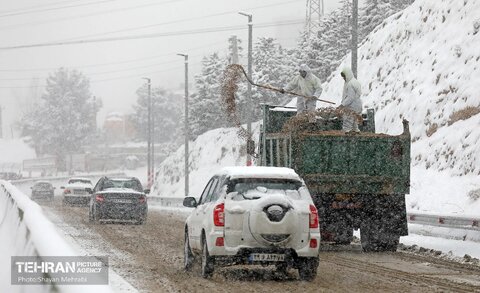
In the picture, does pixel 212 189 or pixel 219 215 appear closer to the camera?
pixel 219 215

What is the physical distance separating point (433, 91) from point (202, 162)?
36866 millimetres

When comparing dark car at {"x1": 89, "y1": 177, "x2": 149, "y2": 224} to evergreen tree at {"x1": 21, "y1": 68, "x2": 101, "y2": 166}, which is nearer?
dark car at {"x1": 89, "y1": 177, "x2": 149, "y2": 224}

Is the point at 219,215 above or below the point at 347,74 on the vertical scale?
below

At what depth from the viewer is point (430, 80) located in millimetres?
41875

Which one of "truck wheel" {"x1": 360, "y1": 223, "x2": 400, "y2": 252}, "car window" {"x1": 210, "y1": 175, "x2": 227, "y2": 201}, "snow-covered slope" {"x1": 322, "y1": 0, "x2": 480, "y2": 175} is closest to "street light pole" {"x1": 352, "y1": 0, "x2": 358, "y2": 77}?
"snow-covered slope" {"x1": 322, "y1": 0, "x2": 480, "y2": 175}

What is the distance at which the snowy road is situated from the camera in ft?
42.1

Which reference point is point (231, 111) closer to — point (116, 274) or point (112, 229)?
point (112, 229)

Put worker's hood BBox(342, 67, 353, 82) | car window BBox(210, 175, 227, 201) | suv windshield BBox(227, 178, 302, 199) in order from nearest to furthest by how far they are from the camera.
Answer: suv windshield BBox(227, 178, 302, 199) < car window BBox(210, 175, 227, 201) < worker's hood BBox(342, 67, 353, 82)

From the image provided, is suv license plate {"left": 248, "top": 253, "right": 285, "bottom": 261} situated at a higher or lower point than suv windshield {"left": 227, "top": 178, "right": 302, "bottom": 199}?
lower

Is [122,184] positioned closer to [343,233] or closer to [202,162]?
[343,233]

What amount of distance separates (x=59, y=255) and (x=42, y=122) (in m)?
155

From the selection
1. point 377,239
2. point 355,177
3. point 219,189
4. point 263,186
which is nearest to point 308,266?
point 263,186

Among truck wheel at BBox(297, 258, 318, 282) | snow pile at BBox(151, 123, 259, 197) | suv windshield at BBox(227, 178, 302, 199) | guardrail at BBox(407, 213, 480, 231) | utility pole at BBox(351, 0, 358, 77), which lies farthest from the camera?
snow pile at BBox(151, 123, 259, 197)

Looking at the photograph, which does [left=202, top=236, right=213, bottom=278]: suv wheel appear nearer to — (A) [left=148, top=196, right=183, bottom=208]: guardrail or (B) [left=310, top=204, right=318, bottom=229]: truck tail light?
(B) [left=310, top=204, right=318, bottom=229]: truck tail light
